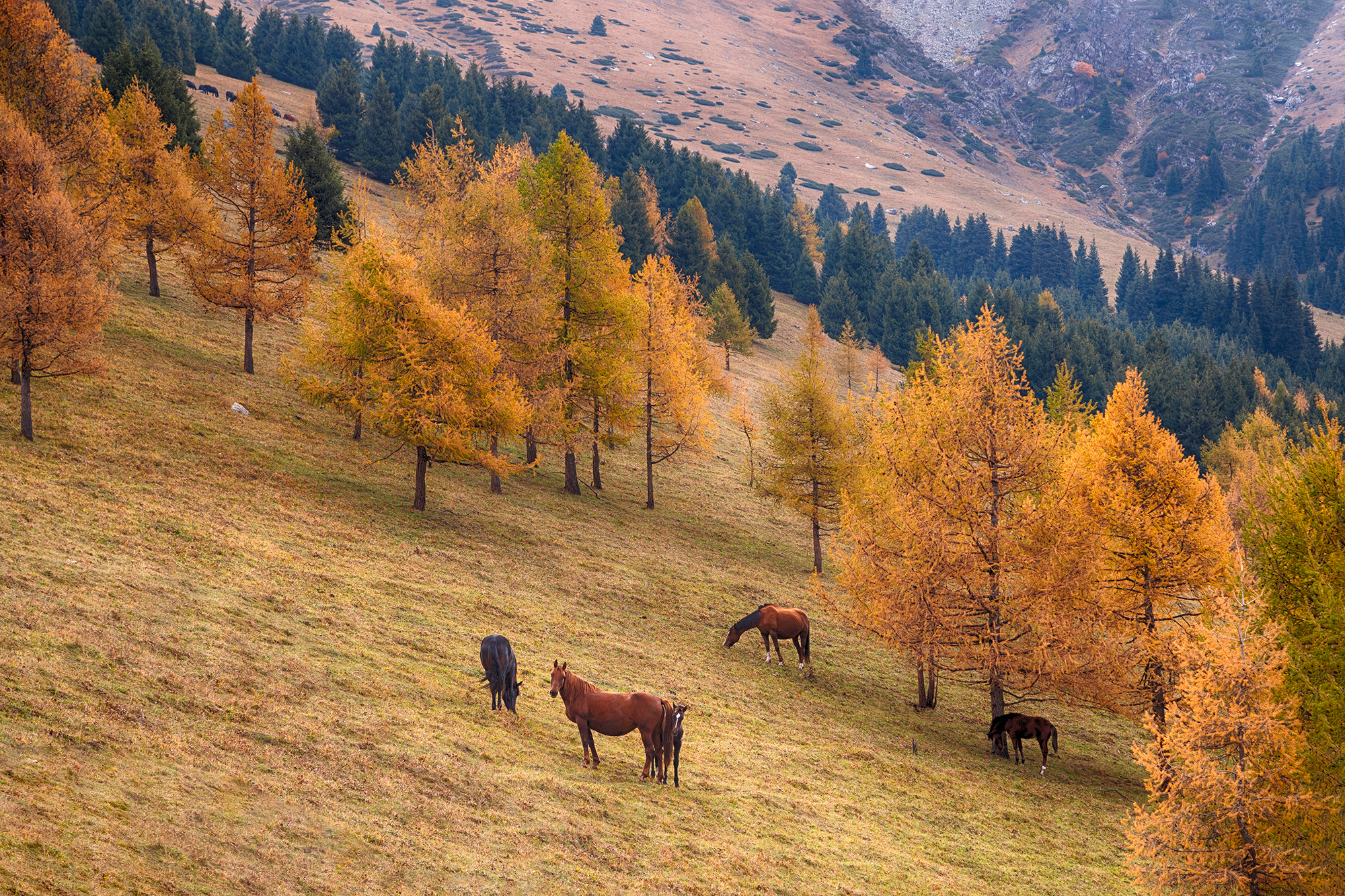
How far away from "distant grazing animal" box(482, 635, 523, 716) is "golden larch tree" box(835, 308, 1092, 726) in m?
11.2

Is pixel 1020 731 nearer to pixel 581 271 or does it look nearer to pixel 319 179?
pixel 581 271

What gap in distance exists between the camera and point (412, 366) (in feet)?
108

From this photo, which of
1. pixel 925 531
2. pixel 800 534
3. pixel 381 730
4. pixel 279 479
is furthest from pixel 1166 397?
pixel 381 730

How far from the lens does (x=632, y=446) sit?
189 ft

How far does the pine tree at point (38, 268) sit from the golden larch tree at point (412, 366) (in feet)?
24.7

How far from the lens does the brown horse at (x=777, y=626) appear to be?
31281 millimetres

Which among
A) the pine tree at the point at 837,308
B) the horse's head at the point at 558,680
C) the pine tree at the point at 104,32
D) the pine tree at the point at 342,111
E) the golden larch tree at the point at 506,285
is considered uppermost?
the pine tree at the point at 104,32

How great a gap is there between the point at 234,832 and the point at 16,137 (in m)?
26.5

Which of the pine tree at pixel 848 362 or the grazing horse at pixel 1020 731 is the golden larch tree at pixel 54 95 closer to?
the grazing horse at pixel 1020 731

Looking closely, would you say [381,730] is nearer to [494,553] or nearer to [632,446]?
[494,553]

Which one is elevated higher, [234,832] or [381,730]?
[234,832]

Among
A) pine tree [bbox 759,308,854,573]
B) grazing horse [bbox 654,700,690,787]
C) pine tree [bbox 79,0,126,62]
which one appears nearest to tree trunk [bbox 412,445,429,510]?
pine tree [bbox 759,308,854,573]

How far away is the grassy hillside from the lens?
13.7 m

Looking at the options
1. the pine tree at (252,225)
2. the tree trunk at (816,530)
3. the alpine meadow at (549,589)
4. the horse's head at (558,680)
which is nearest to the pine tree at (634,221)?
the alpine meadow at (549,589)
